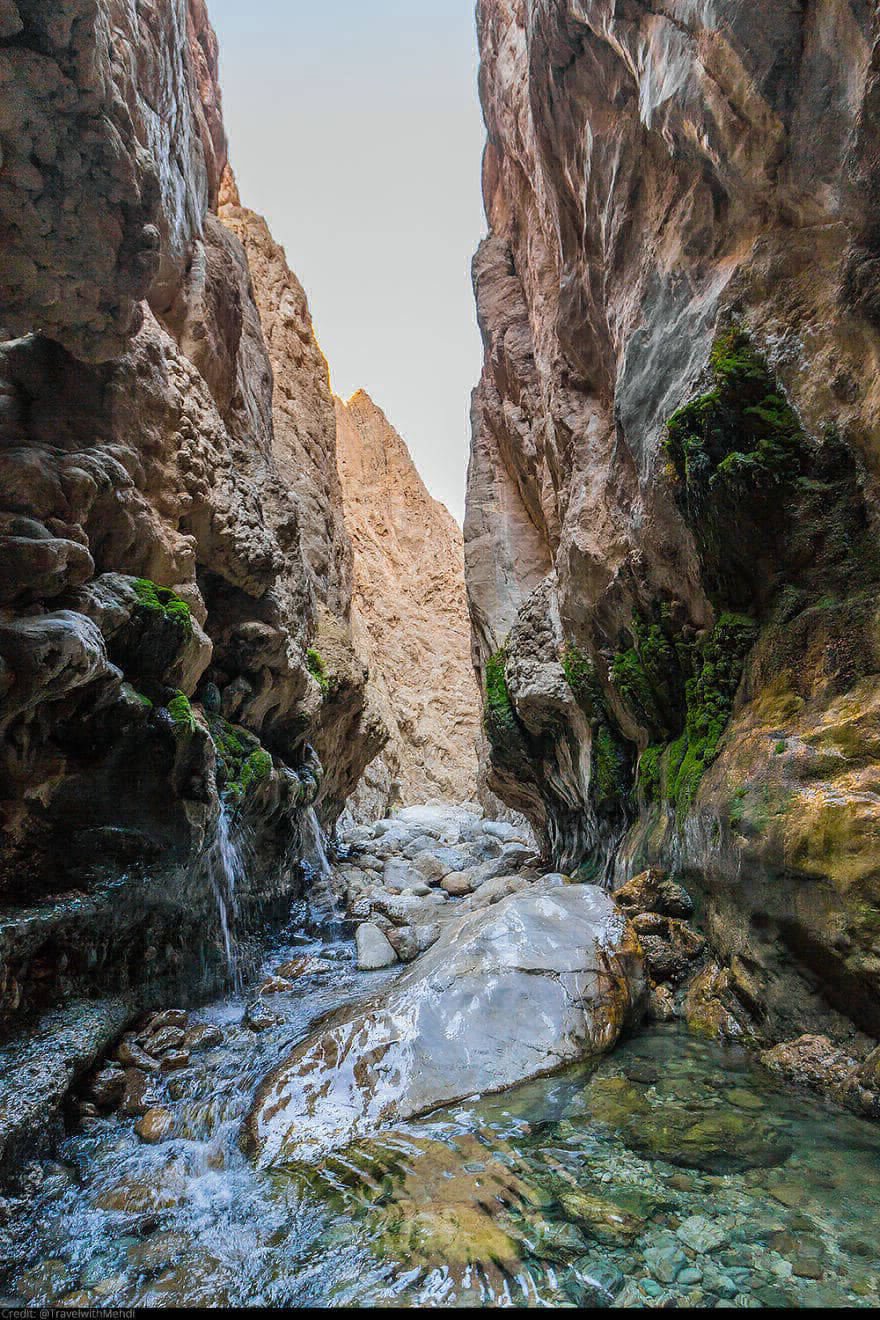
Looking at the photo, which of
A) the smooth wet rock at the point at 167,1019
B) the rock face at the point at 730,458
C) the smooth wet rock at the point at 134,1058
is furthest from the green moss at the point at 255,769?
the rock face at the point at 730,458

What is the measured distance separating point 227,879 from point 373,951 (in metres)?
2.34

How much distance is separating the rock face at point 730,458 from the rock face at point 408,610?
33.4 metres

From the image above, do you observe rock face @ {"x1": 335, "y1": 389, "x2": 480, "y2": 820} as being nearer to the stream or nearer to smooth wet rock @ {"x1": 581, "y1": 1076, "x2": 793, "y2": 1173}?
the stream

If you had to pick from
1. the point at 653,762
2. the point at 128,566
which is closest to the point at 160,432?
the point at 128,566

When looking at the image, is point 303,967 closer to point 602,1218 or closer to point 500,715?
point 602,1218

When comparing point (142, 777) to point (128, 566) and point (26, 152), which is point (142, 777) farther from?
point (26, 152)

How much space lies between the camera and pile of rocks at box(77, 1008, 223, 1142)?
4234mm

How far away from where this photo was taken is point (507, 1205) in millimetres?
3002

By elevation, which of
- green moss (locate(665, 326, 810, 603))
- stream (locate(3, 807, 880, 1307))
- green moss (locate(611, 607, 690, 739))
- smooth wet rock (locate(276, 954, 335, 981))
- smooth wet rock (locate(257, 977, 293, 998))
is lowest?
smooth wet rock (locate(276, 954, 335, 981))

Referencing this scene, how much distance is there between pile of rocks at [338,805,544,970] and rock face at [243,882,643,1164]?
10.5 feet

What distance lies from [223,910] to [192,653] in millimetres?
3605

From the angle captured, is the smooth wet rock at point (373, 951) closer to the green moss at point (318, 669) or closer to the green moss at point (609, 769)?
the green moss at point (609, 769)

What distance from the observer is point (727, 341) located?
573 cm

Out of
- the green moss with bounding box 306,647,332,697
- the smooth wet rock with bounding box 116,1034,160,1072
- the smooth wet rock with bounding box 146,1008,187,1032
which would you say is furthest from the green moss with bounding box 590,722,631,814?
the smooth wet rock with bounding box 116,1034,160,1072
